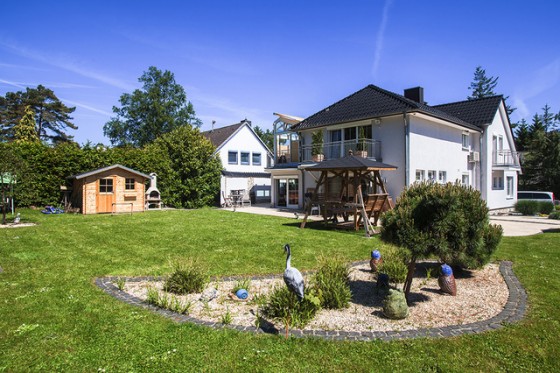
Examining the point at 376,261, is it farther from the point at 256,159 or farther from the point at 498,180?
the point at 256,159

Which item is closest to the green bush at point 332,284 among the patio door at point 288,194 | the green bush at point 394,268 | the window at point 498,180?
the green bush at point 394,268

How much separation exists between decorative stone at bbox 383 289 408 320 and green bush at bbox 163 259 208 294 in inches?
129

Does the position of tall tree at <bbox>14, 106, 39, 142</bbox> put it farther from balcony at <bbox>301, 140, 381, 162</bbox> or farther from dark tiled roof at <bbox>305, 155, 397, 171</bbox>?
dark tiled roof at <bbox>305, 155, 397, 171</bbox>

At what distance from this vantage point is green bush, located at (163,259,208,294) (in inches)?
242

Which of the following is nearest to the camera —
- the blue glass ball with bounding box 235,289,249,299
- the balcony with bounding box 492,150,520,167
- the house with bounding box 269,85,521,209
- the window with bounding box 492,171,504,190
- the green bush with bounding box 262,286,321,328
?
the green bush with bounding box 262,286,321,328

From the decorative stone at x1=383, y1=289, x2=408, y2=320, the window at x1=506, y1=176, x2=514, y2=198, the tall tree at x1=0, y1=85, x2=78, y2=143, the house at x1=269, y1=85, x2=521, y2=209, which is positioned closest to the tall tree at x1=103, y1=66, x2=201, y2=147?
the tall tree at x1=0, y1=85, x2=78, y2=143

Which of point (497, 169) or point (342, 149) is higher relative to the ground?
point (342, 149)

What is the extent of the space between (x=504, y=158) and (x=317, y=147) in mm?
15050

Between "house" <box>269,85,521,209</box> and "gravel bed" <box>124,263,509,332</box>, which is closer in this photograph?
"gravel bed" <box>124,263,509,332</box>

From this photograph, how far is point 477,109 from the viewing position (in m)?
25.0

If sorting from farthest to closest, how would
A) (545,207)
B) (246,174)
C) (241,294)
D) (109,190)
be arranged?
1. (246,174)
2. (545,207)
3. (109,190)
4. (241,294)

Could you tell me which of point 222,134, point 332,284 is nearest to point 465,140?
point 222,134

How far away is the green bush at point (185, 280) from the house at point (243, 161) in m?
22.1

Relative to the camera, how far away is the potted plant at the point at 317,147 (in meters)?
21.1
